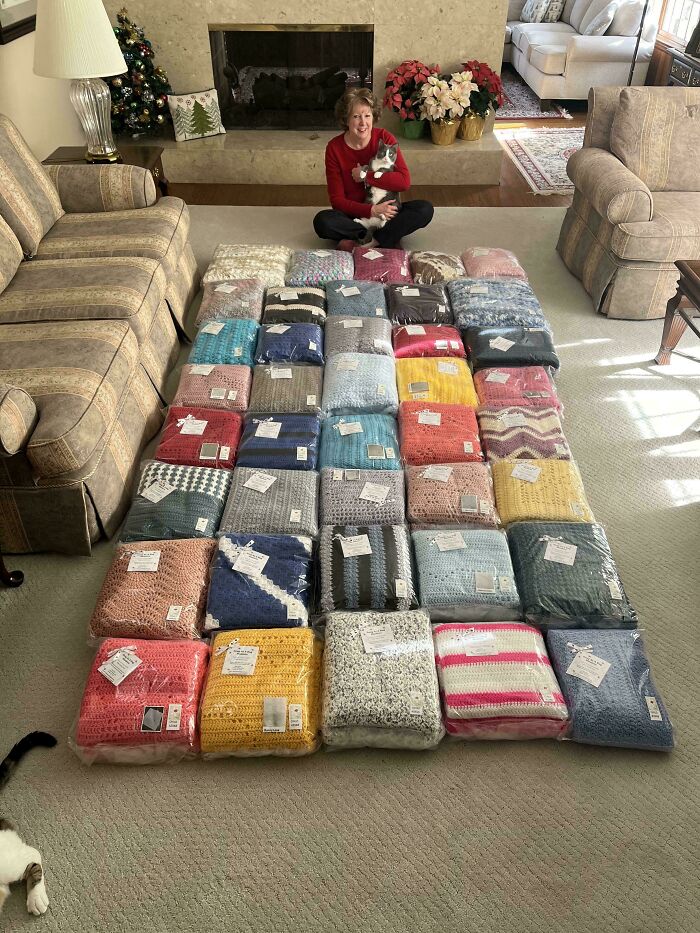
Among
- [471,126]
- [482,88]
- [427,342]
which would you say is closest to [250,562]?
[427,342]

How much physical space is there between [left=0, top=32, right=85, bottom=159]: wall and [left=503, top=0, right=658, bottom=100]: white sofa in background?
385 cm

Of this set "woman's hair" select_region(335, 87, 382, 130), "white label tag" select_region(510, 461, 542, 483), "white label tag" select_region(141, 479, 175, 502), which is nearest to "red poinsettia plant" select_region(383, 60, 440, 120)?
"woman's hair" select_region(335, 87, 382, 130)

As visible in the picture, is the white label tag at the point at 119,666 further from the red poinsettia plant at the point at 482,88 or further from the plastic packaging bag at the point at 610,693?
the red poinsettia plant at the point at 482,88

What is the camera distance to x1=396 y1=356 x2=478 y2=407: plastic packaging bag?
258cm

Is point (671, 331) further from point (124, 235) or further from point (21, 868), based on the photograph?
point (21, 868)

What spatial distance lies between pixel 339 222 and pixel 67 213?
1.33 m

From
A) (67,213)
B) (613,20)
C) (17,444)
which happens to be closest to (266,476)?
(17,444)

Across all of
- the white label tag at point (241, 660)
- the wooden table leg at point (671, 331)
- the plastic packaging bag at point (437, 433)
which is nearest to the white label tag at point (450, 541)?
the plastic packaging bag at point (437, 433)

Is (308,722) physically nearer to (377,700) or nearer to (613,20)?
(377,700)

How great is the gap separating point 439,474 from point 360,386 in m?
0.52

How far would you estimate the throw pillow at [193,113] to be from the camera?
4.81 meters

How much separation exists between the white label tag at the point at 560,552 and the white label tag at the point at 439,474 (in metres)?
0.38

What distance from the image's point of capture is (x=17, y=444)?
6.52ft

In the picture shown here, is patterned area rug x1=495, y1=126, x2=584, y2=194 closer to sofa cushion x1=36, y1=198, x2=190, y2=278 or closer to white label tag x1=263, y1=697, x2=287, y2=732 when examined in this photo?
sofa cushion x1=36, y1=198, x2=190, y2=278
